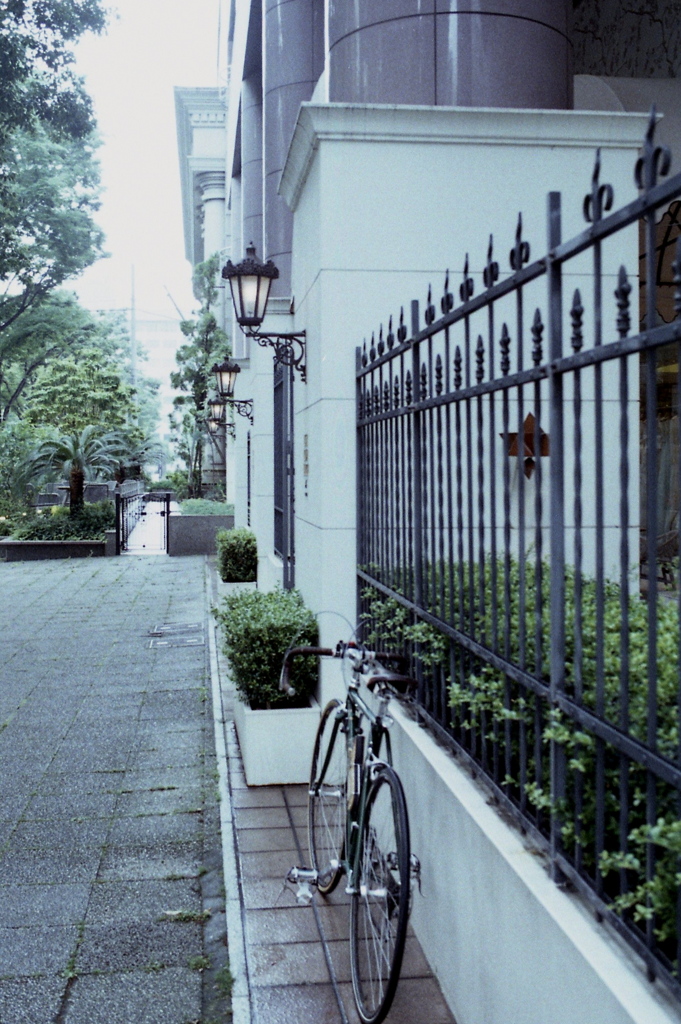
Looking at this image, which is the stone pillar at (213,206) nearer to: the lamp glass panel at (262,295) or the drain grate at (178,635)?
the drain grate at (178,635)

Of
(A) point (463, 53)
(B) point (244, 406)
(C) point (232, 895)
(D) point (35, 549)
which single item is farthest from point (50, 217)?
(C) point (232, 895)

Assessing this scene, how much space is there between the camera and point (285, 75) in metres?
12.2

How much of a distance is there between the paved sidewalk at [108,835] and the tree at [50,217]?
84.9ft

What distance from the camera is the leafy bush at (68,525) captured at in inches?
848

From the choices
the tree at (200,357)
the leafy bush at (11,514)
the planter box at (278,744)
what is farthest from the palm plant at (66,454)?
the planter box at (278,744)

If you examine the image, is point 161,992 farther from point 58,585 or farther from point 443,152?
point 58,585

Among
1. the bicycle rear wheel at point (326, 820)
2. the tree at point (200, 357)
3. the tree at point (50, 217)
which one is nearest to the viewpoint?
the bicycle rear wheel at point (326, 820)

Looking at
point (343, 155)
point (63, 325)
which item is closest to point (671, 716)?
point (343, 155)

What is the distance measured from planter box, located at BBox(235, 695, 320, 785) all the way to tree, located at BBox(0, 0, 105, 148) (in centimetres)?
1619

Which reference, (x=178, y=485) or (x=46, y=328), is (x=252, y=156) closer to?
(x=46, y=328)

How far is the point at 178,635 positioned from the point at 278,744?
Result: 18.8ft

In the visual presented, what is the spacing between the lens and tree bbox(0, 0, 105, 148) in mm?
18672

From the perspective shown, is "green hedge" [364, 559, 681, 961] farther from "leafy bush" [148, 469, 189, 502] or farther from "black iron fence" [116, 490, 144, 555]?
"leafy bush" [148, 469, 189, 502]

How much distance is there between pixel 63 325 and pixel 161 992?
35168mm
